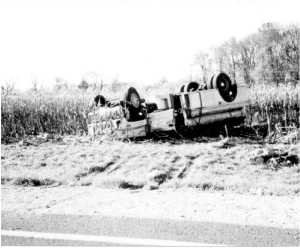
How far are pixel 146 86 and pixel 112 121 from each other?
157cm

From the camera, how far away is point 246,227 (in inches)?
194

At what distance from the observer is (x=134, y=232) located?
4867 mm

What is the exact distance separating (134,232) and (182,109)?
6527 millimetres

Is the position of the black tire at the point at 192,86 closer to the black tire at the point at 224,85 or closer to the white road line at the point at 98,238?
the black tire at the point at 224,85

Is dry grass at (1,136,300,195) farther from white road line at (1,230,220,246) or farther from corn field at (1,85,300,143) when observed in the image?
white road line at (1,230,220,246)

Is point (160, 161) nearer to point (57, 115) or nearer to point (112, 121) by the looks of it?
point (112, 121)

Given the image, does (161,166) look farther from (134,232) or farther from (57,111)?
(57,111)

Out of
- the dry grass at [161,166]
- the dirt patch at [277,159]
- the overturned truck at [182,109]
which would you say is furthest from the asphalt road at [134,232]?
the overturned truck at [182,109]

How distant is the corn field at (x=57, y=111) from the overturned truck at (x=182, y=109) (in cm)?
51

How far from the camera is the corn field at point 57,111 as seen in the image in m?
11.4

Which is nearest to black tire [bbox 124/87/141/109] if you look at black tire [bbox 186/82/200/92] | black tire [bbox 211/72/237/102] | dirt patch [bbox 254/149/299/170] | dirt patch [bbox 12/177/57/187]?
black tire [bbox 186/82/200/92]

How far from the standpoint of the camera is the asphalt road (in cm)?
453

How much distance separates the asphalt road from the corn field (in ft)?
22.2

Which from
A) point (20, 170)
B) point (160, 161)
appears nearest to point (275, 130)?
point (160, 161)
